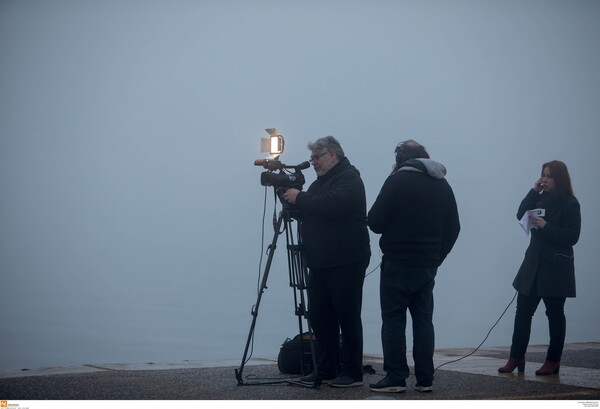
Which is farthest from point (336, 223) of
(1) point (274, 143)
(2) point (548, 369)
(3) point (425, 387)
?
(2) point (548, 369)

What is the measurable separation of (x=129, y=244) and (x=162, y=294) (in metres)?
1.40

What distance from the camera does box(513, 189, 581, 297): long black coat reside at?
17.0 feet

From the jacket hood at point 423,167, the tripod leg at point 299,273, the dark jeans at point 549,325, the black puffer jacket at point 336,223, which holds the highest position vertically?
the jacket hood at point 423,167

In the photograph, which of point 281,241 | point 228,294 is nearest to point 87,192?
point 228,294

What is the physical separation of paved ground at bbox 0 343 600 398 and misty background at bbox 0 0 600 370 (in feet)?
10.6

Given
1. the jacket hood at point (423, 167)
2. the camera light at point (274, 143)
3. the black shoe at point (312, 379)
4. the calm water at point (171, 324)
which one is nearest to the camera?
the jacket hood at point (423, 167)

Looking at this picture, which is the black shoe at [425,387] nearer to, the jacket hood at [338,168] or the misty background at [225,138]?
the jacket hood at [338,168]

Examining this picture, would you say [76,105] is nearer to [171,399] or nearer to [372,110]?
[372,110]

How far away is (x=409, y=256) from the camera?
4348mm

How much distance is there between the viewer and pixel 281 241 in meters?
15.5

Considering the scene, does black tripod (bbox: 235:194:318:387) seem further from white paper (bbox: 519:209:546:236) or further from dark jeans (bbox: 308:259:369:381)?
white paper (bbox: 519:209:546:236)

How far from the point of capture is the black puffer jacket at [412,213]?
14.3 feet

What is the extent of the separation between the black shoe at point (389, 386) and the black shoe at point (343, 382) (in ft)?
0.66

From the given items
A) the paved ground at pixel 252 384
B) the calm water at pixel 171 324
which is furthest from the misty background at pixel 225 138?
the paved ground at pixel 252 384
